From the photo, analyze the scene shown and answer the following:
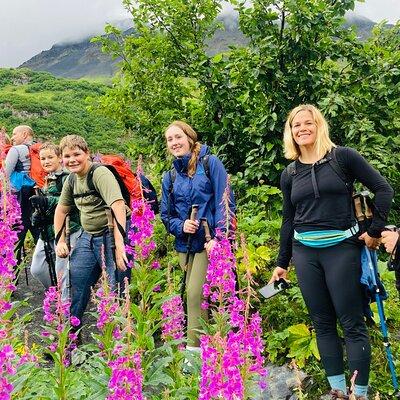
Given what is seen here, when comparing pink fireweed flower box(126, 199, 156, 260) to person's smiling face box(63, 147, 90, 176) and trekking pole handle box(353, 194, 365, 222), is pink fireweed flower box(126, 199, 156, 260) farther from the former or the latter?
trekking pole handle box(353, 194, 365, 222)

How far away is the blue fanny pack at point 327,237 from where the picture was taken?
345cm

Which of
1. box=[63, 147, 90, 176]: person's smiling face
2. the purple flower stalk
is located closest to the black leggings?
the purple flower stalk

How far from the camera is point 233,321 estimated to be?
2.40 meters

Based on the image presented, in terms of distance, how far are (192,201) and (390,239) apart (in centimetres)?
163

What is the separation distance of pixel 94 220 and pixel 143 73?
3801 mm

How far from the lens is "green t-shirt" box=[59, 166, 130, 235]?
14.2 feet

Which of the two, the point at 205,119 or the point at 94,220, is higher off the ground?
the point at 205,119

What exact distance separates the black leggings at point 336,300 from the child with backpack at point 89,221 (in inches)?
62.1

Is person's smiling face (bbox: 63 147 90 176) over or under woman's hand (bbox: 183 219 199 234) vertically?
over

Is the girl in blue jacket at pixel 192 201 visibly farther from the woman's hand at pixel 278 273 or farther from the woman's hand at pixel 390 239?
the woman's hand at pixel 390 239

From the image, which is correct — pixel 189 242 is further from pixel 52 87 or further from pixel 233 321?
pixel 52 87

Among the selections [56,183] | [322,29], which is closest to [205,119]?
[322,29]

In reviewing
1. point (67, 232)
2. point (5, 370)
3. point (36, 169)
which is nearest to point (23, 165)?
point (36, 169)

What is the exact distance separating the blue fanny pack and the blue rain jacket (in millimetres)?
824
